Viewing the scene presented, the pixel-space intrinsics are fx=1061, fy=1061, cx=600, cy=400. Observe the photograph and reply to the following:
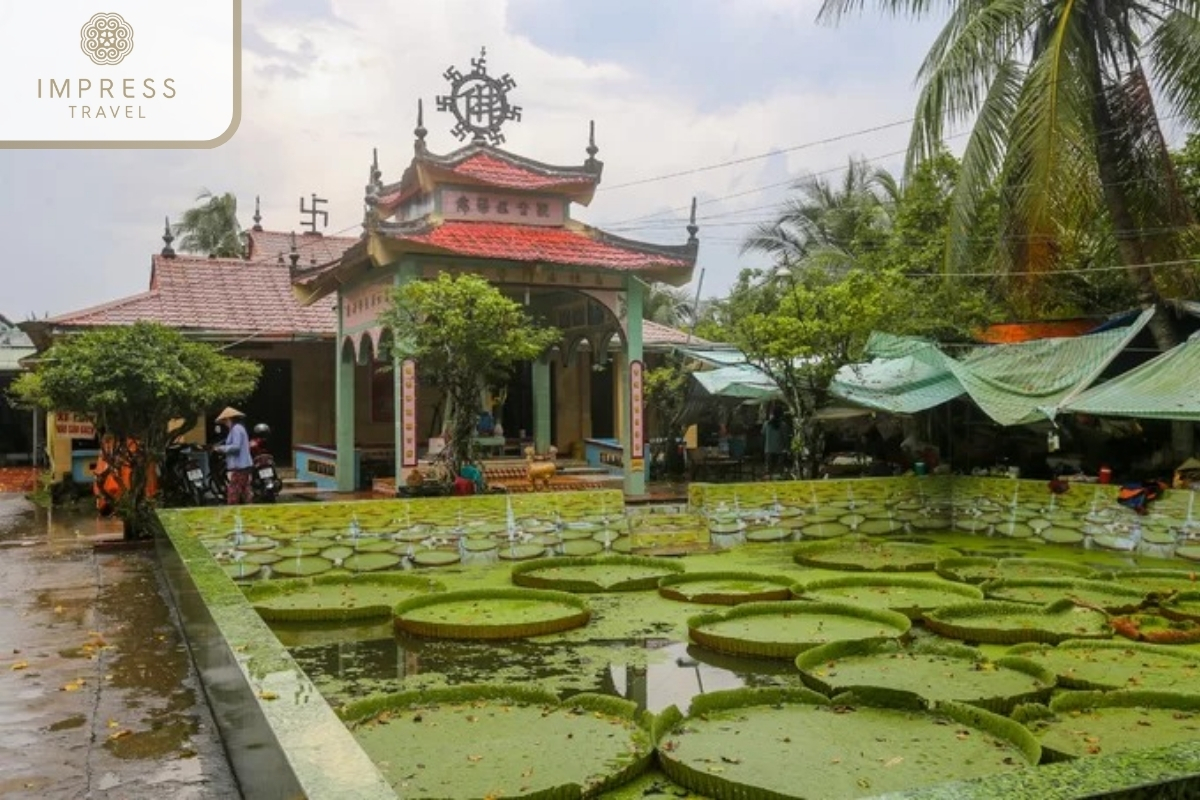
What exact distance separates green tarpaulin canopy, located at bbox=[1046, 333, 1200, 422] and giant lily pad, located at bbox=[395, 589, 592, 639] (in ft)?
21.9

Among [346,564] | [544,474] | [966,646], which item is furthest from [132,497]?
[966,646]

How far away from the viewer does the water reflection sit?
688 cm

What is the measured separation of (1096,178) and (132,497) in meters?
12.6

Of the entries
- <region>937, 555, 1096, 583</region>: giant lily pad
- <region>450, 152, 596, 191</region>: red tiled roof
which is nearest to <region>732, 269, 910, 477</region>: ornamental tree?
<region>450, 152, 596, 191</region>: red tiled roof

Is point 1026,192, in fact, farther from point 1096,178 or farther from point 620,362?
point 620,362

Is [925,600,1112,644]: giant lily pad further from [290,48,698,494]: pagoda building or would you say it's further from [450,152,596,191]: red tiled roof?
[450,152,596,191]: red tiled roof

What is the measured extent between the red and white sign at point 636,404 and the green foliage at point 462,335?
3.01 m

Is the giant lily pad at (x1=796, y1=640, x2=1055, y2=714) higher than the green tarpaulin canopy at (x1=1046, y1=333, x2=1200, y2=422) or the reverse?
the reverse

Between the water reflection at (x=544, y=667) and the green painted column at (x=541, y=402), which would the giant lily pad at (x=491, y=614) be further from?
the green painted column at (x=541, y=402)

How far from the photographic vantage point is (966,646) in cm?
762

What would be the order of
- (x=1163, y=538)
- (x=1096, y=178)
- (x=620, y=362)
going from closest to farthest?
(x=1163, y=538), (x=1096, y=178), (x=620, y=362)

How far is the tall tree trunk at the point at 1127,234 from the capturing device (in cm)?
1345

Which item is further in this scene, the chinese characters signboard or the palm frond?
the chinese characters signboard

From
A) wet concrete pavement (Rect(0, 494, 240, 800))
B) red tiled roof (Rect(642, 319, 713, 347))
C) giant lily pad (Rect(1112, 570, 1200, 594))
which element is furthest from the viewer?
red tiled roof (Rect(642, 319, 713, 347))
